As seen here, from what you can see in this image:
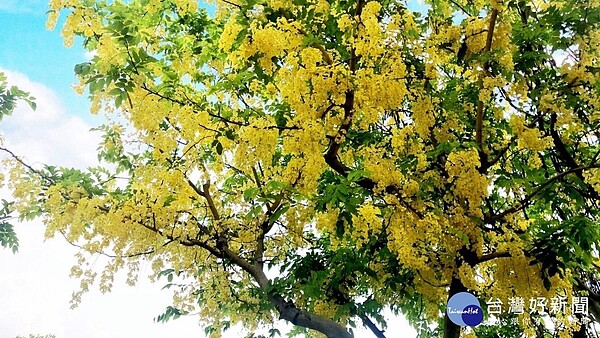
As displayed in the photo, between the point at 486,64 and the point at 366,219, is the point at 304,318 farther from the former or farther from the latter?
the point at 486,64

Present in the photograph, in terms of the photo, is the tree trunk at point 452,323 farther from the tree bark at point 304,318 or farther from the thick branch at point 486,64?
the thick branch at point 486,64

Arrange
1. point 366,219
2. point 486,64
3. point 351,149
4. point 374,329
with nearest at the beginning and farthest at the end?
point 366,219, point 486,64, point 351,149, point 374,329

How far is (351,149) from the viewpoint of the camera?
447 cm

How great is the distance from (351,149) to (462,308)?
1.61 meters

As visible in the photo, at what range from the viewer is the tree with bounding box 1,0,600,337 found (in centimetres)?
334

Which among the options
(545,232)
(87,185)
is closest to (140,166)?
(87,185)

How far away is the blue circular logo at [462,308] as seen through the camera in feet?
13.0

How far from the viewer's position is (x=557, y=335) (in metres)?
4.79

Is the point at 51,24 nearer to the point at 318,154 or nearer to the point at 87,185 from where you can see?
the point at 87,185

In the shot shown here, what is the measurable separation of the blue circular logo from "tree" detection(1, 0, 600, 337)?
0.09 meters

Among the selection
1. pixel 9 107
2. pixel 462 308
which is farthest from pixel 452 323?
pixel 9 107

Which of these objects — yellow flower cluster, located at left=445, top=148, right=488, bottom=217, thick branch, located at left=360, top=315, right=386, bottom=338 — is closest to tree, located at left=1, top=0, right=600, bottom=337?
yellow flower cluster, located at left=445, top=148, right=488, bottom=217

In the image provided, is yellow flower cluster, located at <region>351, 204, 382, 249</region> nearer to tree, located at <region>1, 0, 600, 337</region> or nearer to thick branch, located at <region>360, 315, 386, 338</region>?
tree, located at <region>1, 0, 600, 337</region>

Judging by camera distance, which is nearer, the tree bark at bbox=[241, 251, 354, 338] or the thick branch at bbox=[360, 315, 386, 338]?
the tree bark at bbox=[241, 251, 354, 338]
